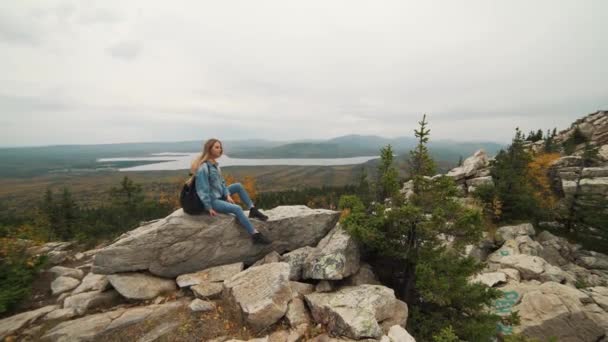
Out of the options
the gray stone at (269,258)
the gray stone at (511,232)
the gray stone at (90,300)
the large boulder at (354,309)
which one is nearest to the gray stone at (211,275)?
the gray stone at (269,258)

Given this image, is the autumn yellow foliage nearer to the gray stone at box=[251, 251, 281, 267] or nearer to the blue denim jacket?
the gray stone at box=[251, 251, 281, 267]

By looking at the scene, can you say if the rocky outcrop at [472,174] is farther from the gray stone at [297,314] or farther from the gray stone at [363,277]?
the gray stone at [297,314]

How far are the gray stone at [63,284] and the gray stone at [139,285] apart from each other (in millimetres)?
2327

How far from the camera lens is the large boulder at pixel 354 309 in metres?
6.22

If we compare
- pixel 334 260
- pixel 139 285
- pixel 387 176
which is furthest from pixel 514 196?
pixel 139 285

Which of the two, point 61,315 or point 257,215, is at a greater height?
point 257,215

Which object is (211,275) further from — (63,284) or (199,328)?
(63,284)

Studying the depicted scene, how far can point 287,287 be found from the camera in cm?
730

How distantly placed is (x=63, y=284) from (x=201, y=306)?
20.8ft

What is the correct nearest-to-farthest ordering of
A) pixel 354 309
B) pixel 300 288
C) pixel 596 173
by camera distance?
pixel 354 309, pixel 300 288, pixel 596 173

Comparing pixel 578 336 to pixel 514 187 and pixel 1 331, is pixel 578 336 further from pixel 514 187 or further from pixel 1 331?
pixel 1 331

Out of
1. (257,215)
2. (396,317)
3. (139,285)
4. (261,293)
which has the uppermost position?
(257,215)

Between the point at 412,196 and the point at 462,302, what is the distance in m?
4.13

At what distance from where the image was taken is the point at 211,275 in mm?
8844
